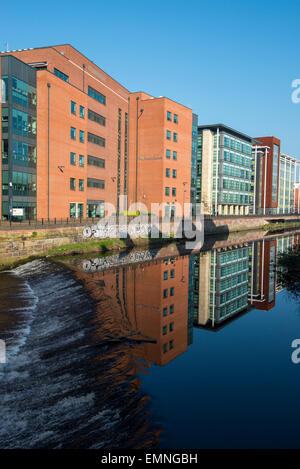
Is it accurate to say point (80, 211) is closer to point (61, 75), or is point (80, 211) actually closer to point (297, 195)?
point (61, 75)

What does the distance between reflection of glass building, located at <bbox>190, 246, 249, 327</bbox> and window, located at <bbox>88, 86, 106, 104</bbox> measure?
3192 cm

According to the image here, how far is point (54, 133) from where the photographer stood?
1730 inches

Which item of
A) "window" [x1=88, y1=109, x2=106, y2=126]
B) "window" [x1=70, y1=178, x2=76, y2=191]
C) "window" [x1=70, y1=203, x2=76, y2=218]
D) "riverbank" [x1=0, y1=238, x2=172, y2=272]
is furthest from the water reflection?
"window" [x1=88, y1=109, x2=106, y2=126]

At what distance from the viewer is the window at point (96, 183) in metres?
55.6

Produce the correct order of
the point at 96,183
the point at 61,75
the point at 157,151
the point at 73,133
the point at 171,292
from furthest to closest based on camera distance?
the point at 157,151 → the point at 96,183 → the point at 61,75 → the point at 73,133 → the point at 171,292

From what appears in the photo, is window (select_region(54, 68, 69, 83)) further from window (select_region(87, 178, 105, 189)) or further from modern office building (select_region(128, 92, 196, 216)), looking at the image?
modern office building (select_region(128, 92, 196, 216))

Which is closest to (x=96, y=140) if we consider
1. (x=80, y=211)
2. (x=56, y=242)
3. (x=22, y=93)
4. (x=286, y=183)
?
(x=80, y=211)

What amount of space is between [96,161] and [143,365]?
158 feet

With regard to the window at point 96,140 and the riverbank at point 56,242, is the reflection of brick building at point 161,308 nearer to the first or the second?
the riverbank at point 56,242

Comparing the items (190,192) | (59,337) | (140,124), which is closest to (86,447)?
(59,337)

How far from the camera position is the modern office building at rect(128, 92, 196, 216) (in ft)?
217

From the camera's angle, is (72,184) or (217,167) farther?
(217,167)

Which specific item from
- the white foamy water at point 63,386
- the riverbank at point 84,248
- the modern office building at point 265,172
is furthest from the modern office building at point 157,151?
the white foamy water at point 63,386

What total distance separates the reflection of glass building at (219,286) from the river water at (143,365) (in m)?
0.18
